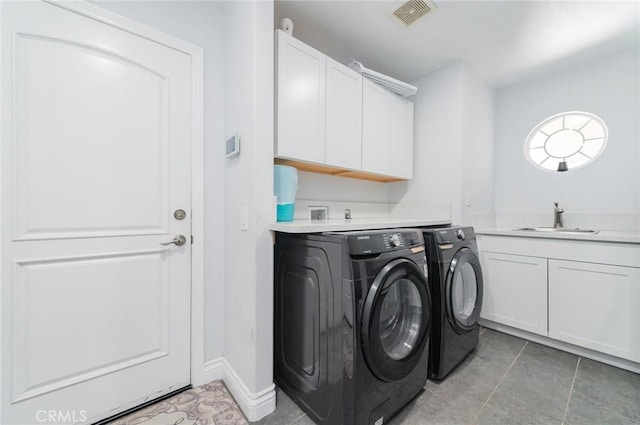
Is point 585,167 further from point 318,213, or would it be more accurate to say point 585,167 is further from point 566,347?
point 318,213

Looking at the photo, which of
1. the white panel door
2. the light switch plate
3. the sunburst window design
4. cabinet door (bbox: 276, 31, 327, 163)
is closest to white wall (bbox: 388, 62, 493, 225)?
the sunburst window design

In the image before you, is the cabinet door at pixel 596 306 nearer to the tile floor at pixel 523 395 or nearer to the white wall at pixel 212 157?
the tile floor at pixel 523 395

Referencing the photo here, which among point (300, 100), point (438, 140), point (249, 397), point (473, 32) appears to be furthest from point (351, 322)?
point (473, 32)

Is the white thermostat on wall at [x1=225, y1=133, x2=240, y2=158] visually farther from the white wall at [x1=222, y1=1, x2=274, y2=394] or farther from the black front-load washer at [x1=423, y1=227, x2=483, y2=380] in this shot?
the black front-load washer at [x1=423, y1=227, x2=483, y2=380]

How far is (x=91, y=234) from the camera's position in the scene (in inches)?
48.2

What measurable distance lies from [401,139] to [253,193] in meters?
1.67

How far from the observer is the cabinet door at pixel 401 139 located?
90.4 inches

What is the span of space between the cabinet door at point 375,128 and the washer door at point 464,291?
0.95 metres

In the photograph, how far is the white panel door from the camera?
1081 mm

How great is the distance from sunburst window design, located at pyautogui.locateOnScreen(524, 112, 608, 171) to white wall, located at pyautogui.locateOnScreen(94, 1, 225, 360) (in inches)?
118

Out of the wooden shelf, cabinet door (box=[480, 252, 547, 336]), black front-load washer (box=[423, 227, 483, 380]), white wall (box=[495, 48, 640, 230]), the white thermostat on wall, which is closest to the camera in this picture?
the white thermostat on wall

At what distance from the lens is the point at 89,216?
122cm

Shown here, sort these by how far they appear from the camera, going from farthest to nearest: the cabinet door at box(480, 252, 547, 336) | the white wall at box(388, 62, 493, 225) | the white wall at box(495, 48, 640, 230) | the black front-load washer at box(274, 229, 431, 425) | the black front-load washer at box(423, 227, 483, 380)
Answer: the white wall at box(388, 62, 493, 225) → the white wall at box(495, 48, 640, 230) → the cabinet door at box(480, 252, 547, 336) → the black front-load washer at box(423, 227, 483, 380) → the black front-load washer at box(274, 229, 431, 425)

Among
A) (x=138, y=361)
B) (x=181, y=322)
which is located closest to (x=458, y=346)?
(x=181, y=322)
